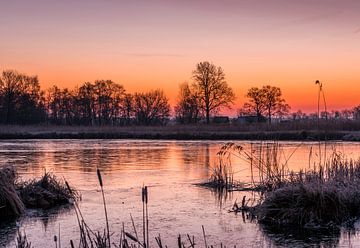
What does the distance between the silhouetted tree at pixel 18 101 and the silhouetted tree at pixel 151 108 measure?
48.6ft

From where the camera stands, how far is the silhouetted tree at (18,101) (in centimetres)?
7169

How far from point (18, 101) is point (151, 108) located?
2063 cm

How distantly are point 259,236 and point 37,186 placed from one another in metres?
6.19

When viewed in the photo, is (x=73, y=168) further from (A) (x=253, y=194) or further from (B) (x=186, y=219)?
(B) (x=186, y=219)

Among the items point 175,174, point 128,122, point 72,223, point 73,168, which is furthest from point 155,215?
point 128,122

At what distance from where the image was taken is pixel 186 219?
10.4 meters

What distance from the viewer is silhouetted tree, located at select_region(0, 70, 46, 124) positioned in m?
71.7

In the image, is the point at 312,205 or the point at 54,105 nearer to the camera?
the point at 312,205

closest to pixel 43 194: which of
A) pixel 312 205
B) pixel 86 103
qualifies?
pixel 312 205

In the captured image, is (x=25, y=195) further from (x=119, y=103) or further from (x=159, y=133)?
(x=119, y=103)

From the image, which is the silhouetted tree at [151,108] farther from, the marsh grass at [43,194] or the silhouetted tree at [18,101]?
the marsh grass at [43,194]

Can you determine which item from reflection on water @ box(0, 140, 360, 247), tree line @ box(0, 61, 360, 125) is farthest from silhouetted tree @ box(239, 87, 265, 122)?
reflection on water @ box(0, 140, 360, 247)

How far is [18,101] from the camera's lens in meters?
73.9

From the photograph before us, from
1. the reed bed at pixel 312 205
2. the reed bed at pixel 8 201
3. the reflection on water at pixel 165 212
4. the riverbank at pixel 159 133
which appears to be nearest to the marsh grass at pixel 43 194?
the reflection on water at pixel 165 212
